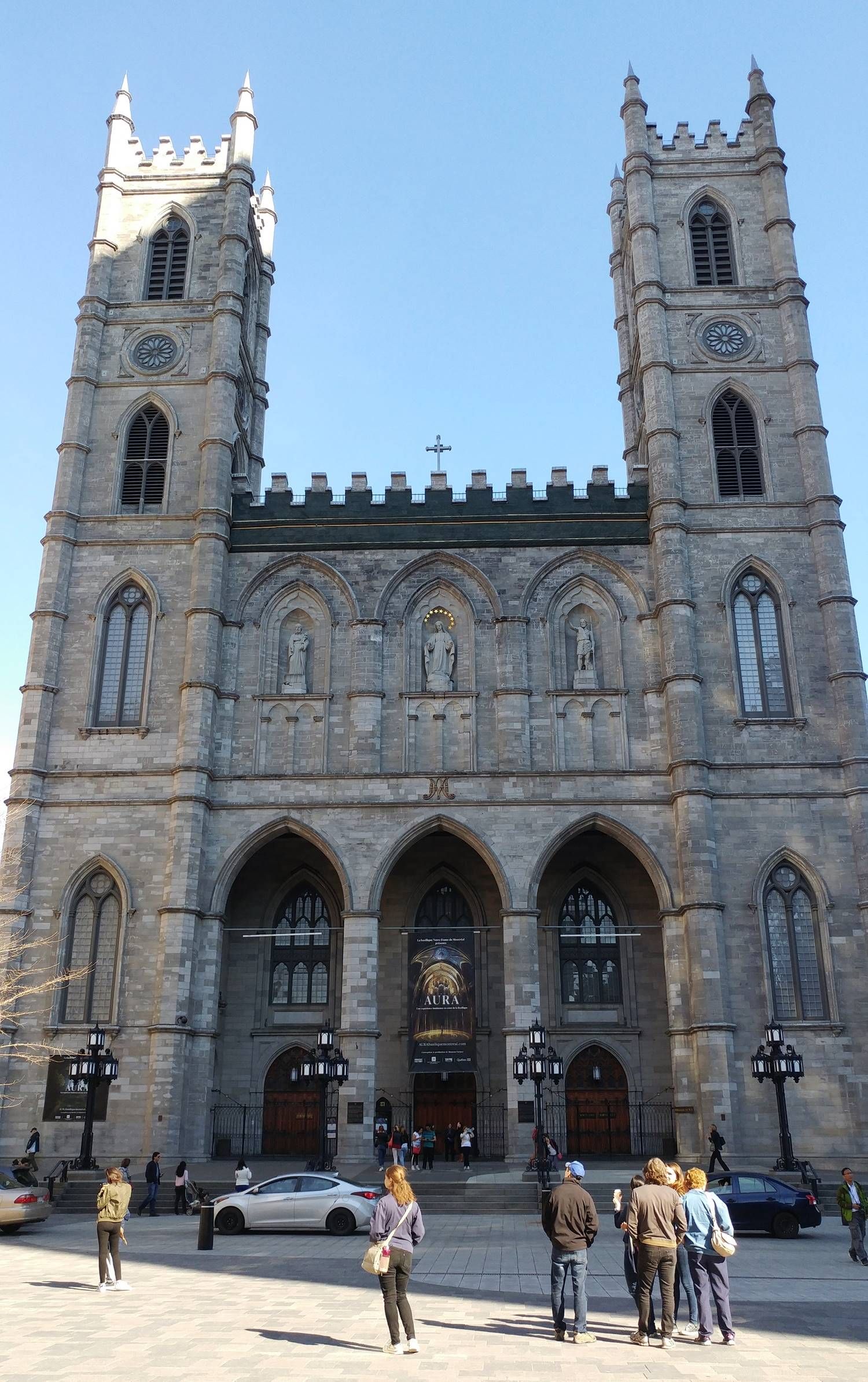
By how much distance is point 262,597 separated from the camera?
110 feet

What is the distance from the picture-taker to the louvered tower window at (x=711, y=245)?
121 ft

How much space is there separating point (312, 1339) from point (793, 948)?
21.5m

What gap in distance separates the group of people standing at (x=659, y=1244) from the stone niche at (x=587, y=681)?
2074 cm

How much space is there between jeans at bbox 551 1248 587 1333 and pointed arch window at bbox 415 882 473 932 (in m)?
22.8

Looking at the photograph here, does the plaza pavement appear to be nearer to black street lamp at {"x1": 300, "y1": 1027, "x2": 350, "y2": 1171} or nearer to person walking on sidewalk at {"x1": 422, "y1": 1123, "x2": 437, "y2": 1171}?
black street lamp at {"x1": 300, "y1": 1027, "x2": 350, "y2": 1171}

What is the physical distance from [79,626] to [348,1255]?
21595 mm

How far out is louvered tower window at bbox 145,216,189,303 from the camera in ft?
124

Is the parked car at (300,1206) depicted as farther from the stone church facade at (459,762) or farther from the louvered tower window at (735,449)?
the louvered tower window at (735,449)

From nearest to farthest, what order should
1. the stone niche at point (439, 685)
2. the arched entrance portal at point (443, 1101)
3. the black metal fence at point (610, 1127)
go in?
the black metal fence at point (610, 1127)
the arched entrance portal at point (443, 1101)
the stone niche at point (439, 685)

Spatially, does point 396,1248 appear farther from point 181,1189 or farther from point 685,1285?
point 181,1189

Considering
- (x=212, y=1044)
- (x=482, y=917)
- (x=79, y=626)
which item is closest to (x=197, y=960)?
(x=212, y=1044)

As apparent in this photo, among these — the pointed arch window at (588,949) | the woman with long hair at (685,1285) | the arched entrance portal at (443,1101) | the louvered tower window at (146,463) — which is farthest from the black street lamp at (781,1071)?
the louvered tower window at (146,463)

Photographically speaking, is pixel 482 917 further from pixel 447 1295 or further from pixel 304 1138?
pixel 447 1295

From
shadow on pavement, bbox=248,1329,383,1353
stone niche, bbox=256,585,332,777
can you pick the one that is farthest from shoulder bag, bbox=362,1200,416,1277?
stone niche, bbox=256,585,332,777
